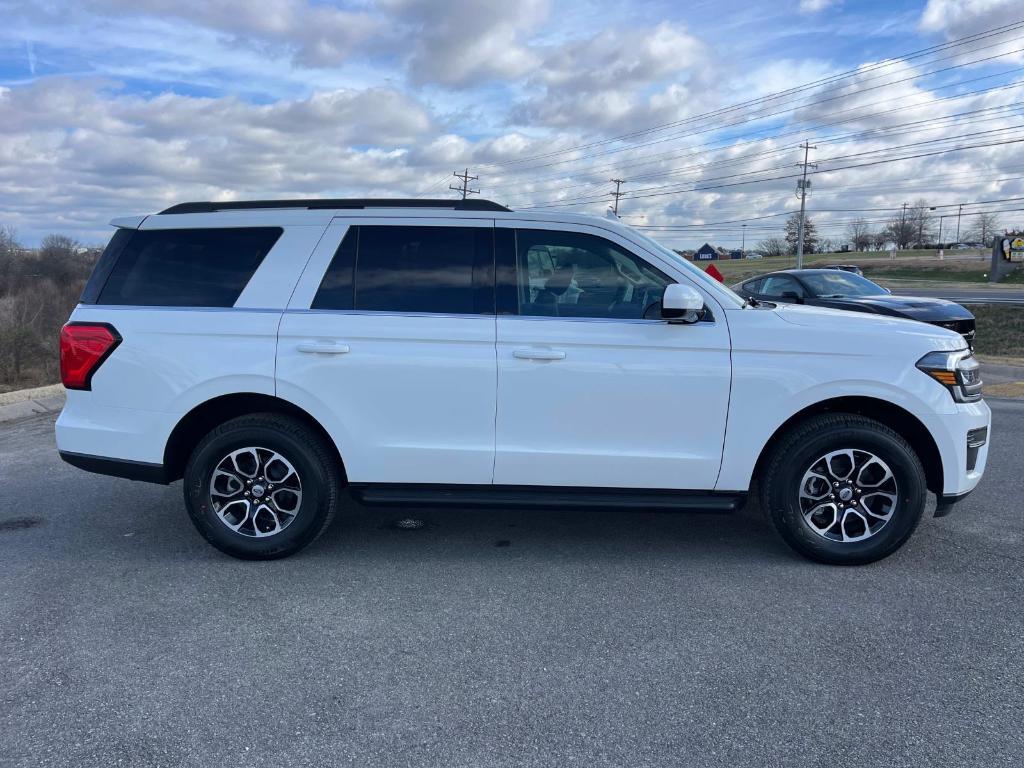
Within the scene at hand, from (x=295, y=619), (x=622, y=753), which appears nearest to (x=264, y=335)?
(x=295, y=619)

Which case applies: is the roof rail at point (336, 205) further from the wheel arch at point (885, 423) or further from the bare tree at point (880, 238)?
the bare tree at point (880, 238)

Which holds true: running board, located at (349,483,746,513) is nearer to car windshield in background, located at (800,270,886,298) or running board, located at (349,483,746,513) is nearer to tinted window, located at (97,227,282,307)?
tinted window, located at (97,227,282,307)

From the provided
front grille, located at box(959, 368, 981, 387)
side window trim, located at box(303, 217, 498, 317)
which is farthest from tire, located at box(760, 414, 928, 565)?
side window trim, located at box(303, 217, 498, 317)

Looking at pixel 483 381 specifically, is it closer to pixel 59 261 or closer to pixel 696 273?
pixel 696 273

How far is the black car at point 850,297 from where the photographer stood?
11016 millimetres

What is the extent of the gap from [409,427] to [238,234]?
4.96 feet

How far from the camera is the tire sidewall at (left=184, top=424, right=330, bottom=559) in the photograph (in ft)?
14.0

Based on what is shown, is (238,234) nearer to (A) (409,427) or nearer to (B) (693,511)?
(A) (409,427)

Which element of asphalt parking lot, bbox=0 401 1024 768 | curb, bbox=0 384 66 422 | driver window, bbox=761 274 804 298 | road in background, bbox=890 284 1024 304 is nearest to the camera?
asphalt parking lot, bbox=0 401 1024 768

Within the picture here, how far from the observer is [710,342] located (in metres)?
4.14

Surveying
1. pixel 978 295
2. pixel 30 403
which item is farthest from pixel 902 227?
pixel 30 403

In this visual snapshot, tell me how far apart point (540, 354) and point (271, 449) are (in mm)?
1606

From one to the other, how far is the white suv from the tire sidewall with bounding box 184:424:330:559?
1cm

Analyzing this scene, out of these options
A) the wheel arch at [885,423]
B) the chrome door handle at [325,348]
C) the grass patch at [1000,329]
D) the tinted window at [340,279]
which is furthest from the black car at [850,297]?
the chrome door handle at [325,348]
